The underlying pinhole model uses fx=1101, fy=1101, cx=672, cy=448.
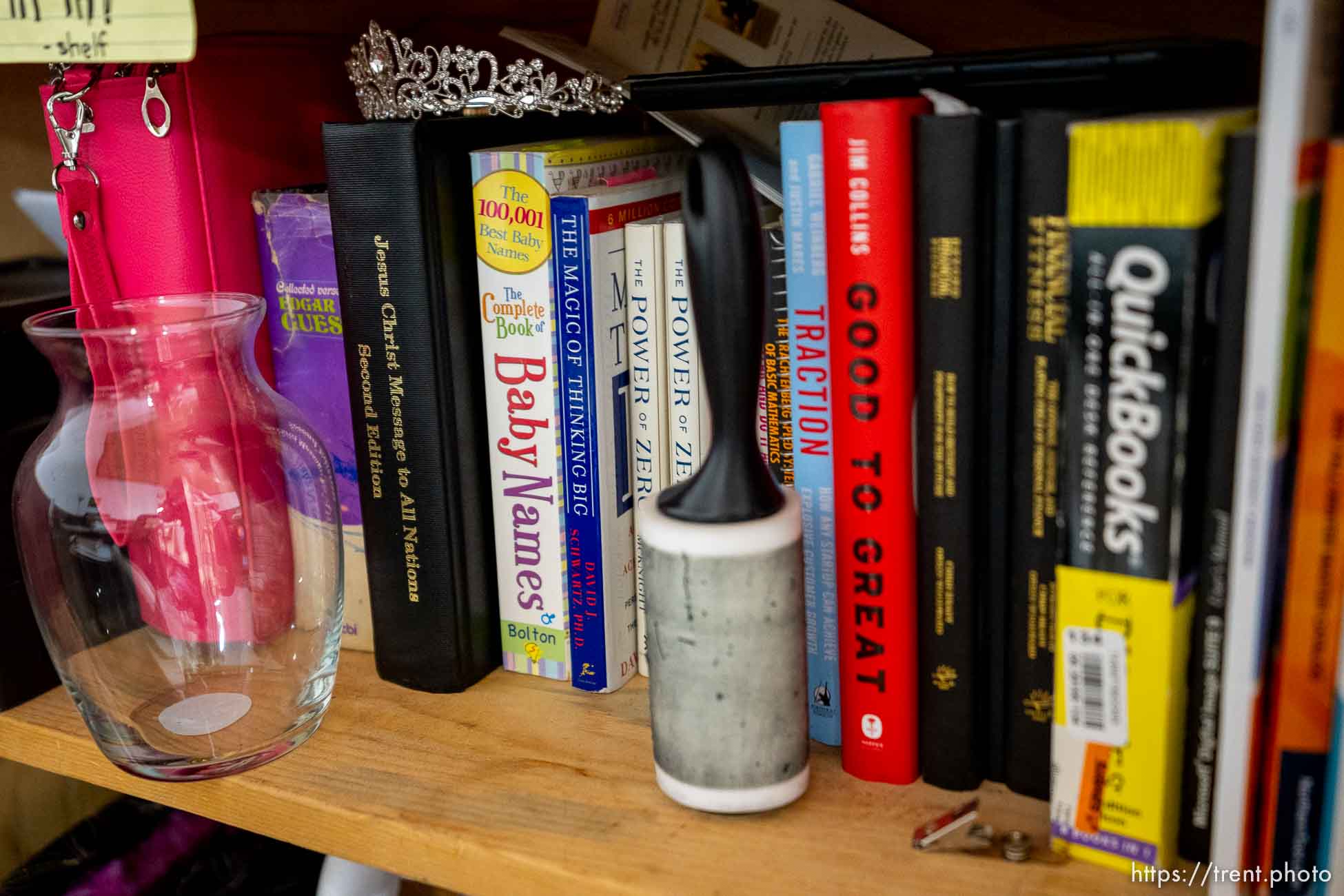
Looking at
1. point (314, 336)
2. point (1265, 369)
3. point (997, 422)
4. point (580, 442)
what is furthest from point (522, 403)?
point (1265, 369)

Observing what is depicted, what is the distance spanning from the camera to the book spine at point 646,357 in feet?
1.83

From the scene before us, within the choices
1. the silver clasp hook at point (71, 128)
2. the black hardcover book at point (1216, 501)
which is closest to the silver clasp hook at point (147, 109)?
the silver clasp hook at point (71, 128)

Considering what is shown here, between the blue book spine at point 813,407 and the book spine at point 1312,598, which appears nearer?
the book spine at point 1312,598

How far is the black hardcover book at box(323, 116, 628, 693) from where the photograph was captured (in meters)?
0.54

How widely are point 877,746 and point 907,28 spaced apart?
0.43 meters

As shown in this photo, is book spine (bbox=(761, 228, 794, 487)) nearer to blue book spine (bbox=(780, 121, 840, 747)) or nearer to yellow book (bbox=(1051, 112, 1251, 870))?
blue book spine (bbox=(780, 121, 840, 747))

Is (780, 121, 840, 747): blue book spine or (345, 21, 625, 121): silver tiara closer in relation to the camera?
(780, 121, 840, 747): blue book spine

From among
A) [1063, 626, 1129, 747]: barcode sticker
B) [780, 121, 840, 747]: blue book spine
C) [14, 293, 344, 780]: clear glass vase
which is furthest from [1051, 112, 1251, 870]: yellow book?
[14, 293, 344, 780]: clear glass vase

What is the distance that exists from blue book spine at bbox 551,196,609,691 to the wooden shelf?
0.10 ft

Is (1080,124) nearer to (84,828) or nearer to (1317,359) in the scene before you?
(1317,359)

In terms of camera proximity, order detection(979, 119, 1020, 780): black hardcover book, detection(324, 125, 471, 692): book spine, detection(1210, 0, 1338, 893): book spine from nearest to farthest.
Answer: detection(1210, 0, 1338, 893): book spine
detection(979, 119, 1020, 780): black hardcover book
detection(324, 125, 471, 692): book spine

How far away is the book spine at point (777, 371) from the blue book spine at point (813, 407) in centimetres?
3

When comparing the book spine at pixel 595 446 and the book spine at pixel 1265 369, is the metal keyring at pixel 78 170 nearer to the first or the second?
the book spine at pixel 595 446

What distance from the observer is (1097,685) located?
426mm
